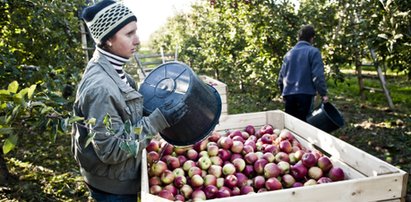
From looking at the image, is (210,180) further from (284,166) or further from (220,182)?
(284,166)

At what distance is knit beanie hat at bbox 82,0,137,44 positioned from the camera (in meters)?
1.62

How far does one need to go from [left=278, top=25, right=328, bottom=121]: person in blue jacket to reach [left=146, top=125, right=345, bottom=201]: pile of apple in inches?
71.3

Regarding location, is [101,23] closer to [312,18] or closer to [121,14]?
[121,14]

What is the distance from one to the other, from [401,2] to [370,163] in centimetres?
227

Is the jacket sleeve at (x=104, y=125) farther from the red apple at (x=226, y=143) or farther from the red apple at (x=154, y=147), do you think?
the red apple at (x=226, y=143)

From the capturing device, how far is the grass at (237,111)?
3.58 m

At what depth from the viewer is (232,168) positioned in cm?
192

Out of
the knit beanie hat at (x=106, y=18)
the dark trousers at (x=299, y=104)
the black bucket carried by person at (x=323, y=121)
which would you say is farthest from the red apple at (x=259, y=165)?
the dark trousers at (x=299, y=104)

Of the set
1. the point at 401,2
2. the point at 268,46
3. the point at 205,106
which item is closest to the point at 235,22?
the point at 268,46

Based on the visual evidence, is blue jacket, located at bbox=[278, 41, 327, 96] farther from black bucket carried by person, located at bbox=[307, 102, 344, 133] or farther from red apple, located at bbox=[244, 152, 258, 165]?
red apple, located at bbox=[244, 152, 258, 165]

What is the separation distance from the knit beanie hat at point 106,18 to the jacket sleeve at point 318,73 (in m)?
2.62

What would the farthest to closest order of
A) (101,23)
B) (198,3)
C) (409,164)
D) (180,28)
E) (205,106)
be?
1. (180,28)
2. (198,3)
3. (409,164)
4. (205,106)
5. (101,23)

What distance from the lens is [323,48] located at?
222 inches

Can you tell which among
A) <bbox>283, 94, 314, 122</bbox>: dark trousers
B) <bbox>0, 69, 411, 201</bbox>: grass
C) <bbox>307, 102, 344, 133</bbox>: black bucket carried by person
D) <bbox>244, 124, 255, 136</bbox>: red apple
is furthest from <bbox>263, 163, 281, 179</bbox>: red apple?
<bbox>283, 94, 314, 122</bbox>: dark trousers
